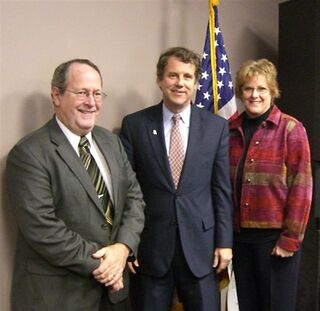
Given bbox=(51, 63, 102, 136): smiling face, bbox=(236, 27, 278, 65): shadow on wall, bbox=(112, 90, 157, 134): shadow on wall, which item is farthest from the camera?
bbox=(236, 27, 278, 65): shadow on wall

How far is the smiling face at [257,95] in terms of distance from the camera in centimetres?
212

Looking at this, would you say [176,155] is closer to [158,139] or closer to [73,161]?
[158,139]

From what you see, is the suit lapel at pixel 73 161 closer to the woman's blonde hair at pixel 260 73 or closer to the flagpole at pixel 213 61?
the woman's blonde hair at pixel 260 73

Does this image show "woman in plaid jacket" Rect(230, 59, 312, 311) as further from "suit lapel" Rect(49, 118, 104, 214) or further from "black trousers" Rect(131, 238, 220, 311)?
"suit lapel" Rect(49, 118, 104, 214)

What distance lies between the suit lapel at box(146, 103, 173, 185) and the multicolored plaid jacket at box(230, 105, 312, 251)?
41cm

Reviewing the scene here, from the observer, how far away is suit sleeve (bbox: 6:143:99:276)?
162 centimetres

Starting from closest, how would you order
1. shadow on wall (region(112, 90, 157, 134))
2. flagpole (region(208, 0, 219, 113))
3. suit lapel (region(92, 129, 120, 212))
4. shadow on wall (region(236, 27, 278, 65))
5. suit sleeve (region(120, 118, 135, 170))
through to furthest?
suit lapel (region(92, 129, 120, 212)) < suit sleeve (region(120, 118, 135, 170)) < shadow on wall (region(112, 90, 157, 134)) < flagpole (region(208, 0, 219, 113)) < shadow on wall (region(236, 27, 278, 65))

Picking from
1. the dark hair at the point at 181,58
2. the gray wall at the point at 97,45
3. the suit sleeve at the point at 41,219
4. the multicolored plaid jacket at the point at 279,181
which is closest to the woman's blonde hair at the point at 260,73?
the multicolored plaid jacket at the point at 279,181

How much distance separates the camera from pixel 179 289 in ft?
6.98

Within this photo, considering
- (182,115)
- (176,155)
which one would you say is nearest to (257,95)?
(182,115)

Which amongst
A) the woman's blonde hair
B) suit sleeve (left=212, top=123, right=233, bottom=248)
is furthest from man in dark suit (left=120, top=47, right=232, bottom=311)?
the woman's blonde hair

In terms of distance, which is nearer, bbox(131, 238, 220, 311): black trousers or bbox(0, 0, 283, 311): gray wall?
bbox(0, 0, 283, 311): gray wall

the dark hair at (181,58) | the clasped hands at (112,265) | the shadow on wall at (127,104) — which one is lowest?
the clasped hands at (112,265)

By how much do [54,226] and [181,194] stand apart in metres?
0.63
